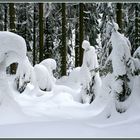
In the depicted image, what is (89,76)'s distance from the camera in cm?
1439

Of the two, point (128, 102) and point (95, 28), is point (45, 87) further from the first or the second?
point (95, 28)

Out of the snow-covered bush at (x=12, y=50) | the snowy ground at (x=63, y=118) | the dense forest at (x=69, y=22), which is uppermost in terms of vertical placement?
the dense forest at (x=69, y=22)

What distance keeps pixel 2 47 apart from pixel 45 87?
6.57 meters

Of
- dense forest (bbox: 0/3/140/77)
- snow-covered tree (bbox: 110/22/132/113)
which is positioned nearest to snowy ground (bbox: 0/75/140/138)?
snow-covered tree (bbox: 110/22/132/113)

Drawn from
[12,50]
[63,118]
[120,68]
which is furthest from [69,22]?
[120,68]

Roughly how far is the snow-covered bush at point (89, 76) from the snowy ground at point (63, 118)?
59cm

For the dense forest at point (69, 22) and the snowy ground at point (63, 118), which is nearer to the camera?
the snowy ground at point (63, 118)

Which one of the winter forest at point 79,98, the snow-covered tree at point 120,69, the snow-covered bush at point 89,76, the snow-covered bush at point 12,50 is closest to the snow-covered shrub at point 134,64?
the winter forest at point 79,98

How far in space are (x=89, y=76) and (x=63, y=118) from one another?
4.58m

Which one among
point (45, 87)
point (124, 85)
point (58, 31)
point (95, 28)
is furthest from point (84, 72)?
point (58, 31)

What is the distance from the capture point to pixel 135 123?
8.19 m

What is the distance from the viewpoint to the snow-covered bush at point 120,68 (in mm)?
9484

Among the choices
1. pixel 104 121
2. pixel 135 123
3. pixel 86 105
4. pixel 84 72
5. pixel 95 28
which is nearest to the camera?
pixel 135 123

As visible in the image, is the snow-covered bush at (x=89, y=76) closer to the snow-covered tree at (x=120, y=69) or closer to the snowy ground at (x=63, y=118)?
the snowy ground at (x=63, y=118)
